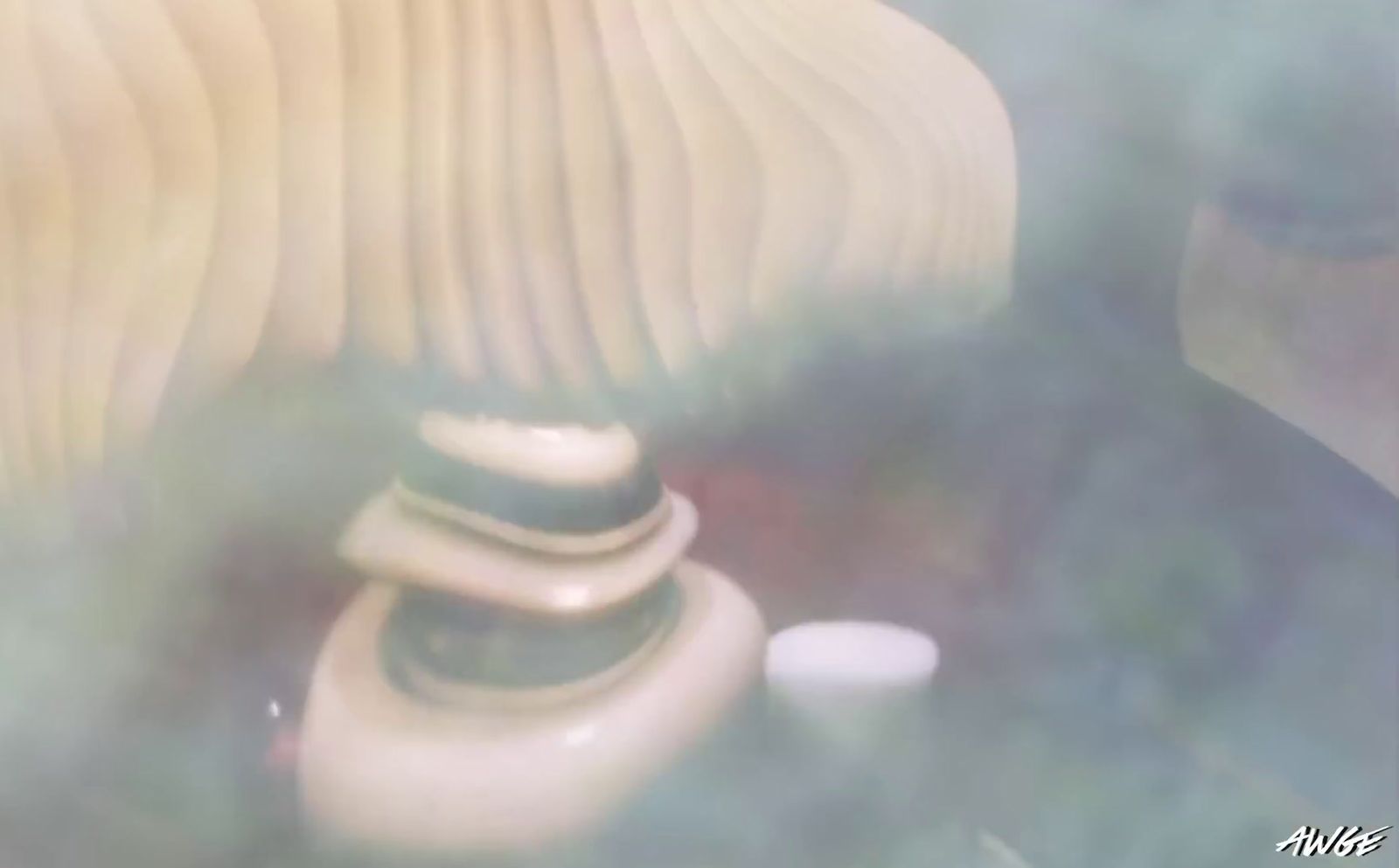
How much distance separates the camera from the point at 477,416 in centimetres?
64

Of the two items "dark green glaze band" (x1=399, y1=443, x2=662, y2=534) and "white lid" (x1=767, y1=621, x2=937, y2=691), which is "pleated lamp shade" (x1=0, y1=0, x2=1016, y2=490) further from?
"white lid" (x1=767, y1=621, x2=937, y2=691)

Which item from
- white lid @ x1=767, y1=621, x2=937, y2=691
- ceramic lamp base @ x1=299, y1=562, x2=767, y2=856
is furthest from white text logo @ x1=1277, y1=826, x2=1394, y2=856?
ceramic lamp base @ x1=299, y1=562, x2=767, y2=856

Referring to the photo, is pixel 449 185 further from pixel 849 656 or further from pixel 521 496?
pixel 849 656

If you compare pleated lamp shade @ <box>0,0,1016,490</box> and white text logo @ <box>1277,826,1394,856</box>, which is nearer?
pleated lamp shade @ <box>0,0,1016,490</box>

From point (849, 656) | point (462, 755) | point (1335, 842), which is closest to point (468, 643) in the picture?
point (462, 755)

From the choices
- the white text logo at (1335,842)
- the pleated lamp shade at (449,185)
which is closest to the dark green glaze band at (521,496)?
the pleated lamp shade at (449,185)

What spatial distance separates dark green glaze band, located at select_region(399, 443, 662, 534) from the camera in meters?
0.63

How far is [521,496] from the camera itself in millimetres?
640

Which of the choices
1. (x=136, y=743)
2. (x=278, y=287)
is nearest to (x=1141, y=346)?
(x=278, y=287)

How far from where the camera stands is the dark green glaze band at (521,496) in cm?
63

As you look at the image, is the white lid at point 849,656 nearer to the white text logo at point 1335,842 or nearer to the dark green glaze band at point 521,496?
the dark green glaze band at point 521,496

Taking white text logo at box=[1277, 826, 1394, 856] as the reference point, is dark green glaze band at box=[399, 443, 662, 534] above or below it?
below

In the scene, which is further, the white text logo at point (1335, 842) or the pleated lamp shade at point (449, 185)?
the white text logo at point (1335, 842)

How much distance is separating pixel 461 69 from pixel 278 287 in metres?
0.15
